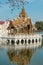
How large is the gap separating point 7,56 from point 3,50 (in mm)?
2271

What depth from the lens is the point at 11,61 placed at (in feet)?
53.2

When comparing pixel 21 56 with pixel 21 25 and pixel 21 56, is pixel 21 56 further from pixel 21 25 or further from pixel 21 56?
pixel 21 25

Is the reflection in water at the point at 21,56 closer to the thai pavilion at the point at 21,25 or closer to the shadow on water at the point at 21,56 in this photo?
the shadow on water at the point at 21,56

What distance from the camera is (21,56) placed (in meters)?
18.1

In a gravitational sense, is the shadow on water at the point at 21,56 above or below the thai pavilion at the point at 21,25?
below

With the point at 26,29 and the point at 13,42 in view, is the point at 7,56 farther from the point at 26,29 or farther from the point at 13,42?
the point at 26,29

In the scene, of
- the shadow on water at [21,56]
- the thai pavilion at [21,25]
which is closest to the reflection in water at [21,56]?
the shadow on water at [21,56]

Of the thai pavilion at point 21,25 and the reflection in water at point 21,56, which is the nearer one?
the reflection in water at point 21,56

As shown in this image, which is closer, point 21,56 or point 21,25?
point 21,56

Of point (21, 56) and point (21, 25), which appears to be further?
point (21, 25)

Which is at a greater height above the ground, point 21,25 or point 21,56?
point 21,25

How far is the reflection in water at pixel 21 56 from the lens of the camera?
16.0 metres

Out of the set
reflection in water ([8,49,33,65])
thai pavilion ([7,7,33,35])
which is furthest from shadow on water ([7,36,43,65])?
thai pavilion ([7,7,33,35])

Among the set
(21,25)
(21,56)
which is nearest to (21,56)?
(21,56)
